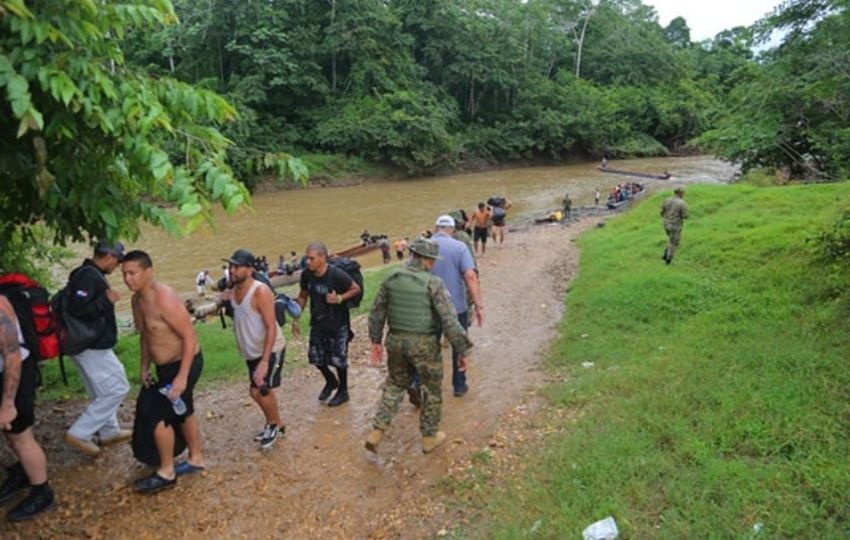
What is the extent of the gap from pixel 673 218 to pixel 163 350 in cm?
947

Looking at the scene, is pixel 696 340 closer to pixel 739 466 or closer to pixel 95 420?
pixel 739 466

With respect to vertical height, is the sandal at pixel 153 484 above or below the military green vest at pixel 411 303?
below

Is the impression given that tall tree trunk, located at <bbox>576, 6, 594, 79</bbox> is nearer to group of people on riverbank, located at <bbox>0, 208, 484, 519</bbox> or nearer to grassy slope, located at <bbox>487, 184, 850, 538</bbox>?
grassy slope, located at <bbox>487, 184, 850, 538</bbox>

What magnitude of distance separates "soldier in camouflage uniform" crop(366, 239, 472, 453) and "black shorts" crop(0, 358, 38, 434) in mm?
2371

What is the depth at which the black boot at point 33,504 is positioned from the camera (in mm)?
4039

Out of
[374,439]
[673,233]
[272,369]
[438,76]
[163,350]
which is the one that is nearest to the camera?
[163,350]

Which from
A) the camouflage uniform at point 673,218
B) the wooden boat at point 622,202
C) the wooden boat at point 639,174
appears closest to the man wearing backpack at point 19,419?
the camouflage uniform at point 673,218

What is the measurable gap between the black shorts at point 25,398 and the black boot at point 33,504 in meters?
0.53

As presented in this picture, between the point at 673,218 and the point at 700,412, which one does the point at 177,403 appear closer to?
the point at 700,412

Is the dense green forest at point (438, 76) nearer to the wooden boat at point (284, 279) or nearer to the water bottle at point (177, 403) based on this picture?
the wooden boat at point (284, 279)

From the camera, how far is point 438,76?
5072cm

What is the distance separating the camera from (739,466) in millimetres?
3949

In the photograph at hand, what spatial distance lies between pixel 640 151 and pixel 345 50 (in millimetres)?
29656

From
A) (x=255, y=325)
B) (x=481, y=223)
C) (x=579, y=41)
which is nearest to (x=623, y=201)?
(x=481, y=223)
